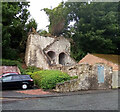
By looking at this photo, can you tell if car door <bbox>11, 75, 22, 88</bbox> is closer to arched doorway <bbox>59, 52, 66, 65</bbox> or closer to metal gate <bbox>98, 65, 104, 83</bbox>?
metal gate <bbox>98, 65, 104, 83</bbox>

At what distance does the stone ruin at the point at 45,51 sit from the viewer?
74.8ft

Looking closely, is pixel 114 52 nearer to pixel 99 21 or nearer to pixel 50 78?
pixel 99 21

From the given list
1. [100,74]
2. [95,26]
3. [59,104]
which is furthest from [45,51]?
[59,104]

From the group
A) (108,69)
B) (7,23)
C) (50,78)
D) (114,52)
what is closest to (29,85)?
(50,78)

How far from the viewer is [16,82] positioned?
1254 centimetres

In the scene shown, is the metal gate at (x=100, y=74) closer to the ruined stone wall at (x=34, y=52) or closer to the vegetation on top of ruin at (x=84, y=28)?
the vegetation on top of ruin at (x=84, y=28)

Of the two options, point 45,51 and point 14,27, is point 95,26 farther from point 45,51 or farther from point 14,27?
point 14,27

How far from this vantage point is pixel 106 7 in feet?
78.7

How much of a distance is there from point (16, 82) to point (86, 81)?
626 cm

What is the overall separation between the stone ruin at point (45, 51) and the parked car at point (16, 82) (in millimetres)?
8147

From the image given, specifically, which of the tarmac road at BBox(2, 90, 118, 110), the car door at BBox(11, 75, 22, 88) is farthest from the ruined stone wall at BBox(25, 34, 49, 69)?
the tarmac road at BBox(2, 90, 118, 110)

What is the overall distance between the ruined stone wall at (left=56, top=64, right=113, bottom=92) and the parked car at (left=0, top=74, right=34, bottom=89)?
2862 mm

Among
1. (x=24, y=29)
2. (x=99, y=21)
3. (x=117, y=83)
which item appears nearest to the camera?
(x=117, y=83)

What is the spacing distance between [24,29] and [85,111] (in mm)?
25021
